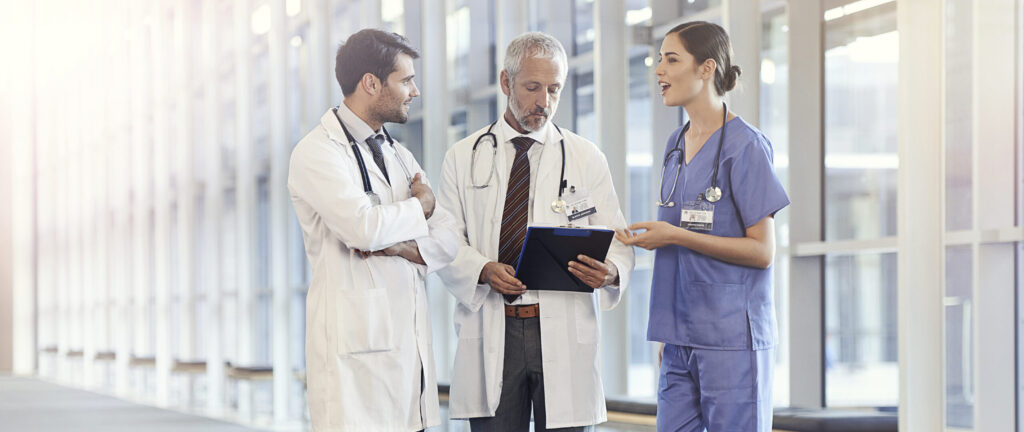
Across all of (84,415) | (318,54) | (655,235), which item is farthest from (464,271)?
(84,415)

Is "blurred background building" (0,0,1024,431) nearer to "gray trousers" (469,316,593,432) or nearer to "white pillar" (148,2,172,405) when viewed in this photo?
"white pillar" (148,2,172,405)

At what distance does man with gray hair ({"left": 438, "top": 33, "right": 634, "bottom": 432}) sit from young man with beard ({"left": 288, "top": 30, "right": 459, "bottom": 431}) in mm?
172

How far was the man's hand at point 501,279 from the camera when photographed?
290cm

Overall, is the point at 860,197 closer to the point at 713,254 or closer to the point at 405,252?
the point at 713,254

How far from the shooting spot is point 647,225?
265 cm

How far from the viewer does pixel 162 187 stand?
49.4 ft

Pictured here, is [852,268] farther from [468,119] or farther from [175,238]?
[175,238]

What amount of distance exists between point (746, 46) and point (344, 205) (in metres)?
2.41

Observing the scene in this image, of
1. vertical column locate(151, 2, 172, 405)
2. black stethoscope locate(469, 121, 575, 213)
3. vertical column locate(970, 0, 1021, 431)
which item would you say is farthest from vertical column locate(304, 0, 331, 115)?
vertical column locate(970, 0, 1021, 431)

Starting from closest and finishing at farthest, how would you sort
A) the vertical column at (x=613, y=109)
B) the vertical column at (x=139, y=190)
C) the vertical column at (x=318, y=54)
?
the vertical column at (x=613, y=109) → the vertical column at (x=318, y=54) → the vertical column at (x=139, y=190)

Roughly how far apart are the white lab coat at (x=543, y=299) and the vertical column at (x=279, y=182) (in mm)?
7478

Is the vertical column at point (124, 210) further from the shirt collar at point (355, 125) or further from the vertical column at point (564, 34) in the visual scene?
the shirt collar at point (355, 125)

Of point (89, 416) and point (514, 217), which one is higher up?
point (514, 217)

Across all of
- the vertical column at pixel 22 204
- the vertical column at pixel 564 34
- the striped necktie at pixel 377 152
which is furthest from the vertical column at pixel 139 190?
the striped necktie at pixel 377 152
